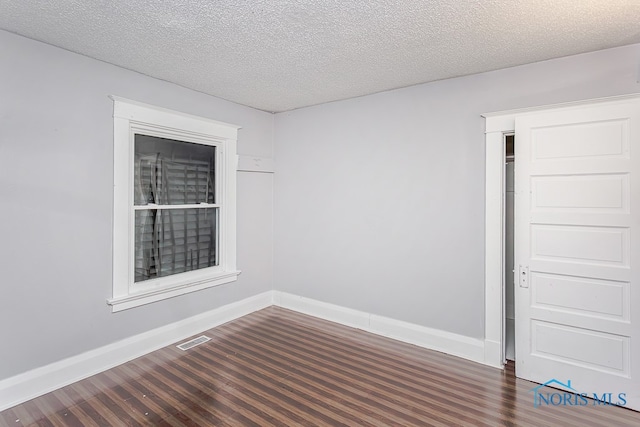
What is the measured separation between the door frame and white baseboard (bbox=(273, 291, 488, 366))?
14 centimetres

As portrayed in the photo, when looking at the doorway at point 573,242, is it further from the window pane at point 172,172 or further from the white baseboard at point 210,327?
the window pane at point 172,172

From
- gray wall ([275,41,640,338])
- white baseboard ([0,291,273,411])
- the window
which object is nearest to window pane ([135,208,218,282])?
the window

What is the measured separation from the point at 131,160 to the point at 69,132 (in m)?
0.50

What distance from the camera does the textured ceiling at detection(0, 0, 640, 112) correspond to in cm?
193

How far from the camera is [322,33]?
2.24m

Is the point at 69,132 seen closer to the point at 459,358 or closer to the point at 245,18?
the point at 245,18

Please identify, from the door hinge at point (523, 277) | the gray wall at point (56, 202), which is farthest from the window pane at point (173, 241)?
the door hinge at point (523, 277)

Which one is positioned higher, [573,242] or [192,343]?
[573,242]

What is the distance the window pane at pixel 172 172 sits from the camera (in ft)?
10.2

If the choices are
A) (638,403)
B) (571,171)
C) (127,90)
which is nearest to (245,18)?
(127,90)

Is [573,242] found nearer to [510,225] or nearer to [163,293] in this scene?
[510,225]

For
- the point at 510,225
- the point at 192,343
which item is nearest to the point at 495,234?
the point at 510,225

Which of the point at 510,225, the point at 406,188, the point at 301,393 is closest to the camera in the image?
the point at 301,393

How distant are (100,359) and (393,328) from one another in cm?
271
